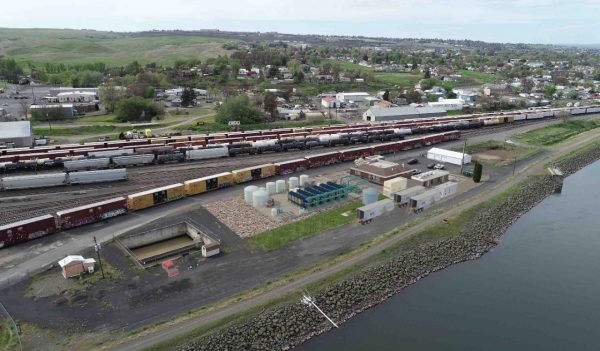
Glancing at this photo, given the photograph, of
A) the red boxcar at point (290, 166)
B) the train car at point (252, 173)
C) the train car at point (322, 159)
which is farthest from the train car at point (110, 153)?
the train car at point (322, 159)

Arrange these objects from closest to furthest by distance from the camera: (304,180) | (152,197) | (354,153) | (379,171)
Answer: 1. (152,197)
2. (304,180)
3. (379,171)
4. (354,153)

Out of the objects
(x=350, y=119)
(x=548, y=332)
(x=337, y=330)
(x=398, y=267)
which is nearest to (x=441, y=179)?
(x=398, y=267)

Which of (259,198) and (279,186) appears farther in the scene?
(279,186)

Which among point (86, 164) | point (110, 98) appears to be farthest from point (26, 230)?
point (110, 98)

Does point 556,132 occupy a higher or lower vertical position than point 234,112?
lower

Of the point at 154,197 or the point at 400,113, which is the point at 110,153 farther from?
the point at 400,113

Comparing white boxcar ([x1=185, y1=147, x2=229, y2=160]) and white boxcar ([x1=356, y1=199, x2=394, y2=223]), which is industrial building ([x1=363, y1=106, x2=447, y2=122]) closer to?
white boxcar ([x1=185, y1=147, x2=229, y2=160])

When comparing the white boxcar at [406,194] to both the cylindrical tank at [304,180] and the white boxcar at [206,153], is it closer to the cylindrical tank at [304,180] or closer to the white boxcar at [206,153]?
the cylindrical tank at [304,180]

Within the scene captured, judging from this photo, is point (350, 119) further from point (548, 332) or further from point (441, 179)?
point (548, 332)
